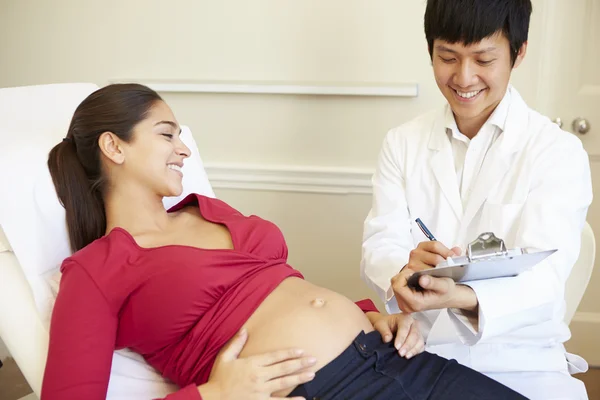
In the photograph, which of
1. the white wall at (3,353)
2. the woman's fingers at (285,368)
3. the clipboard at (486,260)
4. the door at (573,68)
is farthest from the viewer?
the white wall at (3,353)

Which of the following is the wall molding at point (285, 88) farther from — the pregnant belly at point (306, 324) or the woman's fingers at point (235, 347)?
the woman's fingers at point (235, 347)

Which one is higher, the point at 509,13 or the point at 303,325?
the point at 509,13

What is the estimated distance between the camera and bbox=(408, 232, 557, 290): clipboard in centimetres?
108

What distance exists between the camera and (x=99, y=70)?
246cm

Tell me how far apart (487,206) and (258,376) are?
0.67 metres

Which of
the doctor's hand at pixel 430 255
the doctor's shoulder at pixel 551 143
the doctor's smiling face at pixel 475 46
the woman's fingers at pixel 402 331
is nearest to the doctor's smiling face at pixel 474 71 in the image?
the doctor's smiling face at pixel 475 46

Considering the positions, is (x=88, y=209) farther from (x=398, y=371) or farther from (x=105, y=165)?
A: (x=398, y=371)

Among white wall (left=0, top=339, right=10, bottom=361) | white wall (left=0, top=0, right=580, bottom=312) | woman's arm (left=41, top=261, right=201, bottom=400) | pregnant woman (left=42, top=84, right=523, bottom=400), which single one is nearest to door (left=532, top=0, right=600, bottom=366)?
white wall (left=0, top=0, right=580, bottom=312)

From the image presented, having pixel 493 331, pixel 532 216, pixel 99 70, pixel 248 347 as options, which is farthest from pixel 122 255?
pixel 99 70

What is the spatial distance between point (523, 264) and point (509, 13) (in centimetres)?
59

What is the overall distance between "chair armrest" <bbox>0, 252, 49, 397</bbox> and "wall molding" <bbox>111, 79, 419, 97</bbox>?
105 cm

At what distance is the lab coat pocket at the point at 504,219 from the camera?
4.74 feet

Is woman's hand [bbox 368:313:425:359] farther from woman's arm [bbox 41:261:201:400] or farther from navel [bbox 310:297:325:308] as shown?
woman's arm [bbox 41:261:201:400]

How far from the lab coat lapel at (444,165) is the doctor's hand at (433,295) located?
30cm
